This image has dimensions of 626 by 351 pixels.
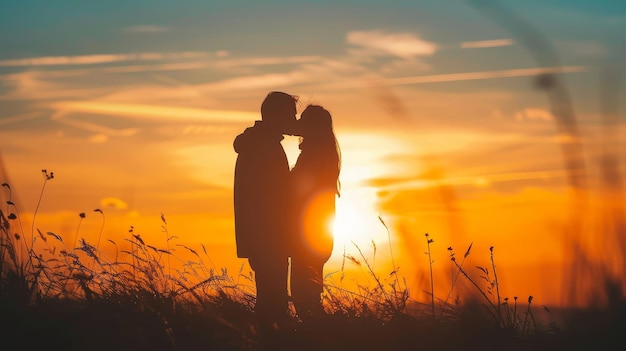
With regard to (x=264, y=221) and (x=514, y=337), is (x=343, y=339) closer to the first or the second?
(x=514, y=337)

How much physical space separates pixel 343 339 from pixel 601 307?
214 centimetres

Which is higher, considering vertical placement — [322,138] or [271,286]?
[322,138]

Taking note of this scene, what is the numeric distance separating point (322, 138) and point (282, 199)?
0.89 m

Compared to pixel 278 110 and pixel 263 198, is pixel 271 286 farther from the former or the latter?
pixel 278 110

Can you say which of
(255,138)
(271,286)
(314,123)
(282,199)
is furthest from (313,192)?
(271,286)

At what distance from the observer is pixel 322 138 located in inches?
322

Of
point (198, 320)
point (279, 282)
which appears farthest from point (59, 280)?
point (279, 282)

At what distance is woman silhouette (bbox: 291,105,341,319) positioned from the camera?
26.3 ft

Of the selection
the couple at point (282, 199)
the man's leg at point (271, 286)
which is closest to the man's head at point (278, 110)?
the couple at point (282, 199)

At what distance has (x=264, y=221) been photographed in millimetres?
7582

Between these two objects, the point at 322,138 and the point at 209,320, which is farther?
the point at 322,138

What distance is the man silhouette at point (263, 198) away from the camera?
7.51m

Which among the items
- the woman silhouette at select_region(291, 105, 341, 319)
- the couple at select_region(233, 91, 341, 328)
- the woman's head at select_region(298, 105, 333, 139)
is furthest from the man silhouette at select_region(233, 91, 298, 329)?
the woman's head at select_region(298, 105, 333, 139)

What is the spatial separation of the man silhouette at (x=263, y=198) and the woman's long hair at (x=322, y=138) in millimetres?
527
